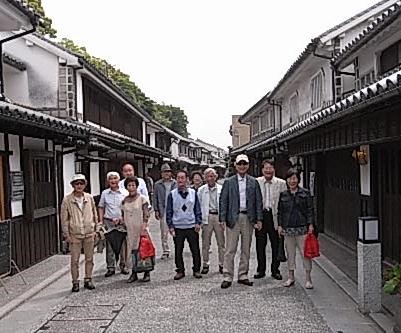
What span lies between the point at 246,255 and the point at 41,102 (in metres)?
10.9

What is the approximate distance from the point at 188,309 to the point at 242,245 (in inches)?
82.4

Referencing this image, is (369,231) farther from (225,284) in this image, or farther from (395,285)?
(225,284)

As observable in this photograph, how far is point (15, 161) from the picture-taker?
11969 millimetres

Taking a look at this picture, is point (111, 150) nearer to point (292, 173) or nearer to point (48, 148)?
point (48, 148)

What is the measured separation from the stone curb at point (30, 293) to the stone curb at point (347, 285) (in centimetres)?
450

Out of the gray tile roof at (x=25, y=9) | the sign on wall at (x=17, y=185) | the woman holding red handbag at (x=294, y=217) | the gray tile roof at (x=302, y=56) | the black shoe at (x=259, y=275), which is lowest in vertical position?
the black shoe at (x=259, y=275)

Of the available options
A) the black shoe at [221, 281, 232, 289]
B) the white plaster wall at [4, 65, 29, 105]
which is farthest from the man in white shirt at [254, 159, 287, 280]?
the white plaster wall at [4, 65, 29, 105]

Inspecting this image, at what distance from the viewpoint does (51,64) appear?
1862cm

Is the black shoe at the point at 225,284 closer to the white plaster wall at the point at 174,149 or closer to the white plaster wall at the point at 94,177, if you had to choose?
the white plaster wall at the point at 94,177

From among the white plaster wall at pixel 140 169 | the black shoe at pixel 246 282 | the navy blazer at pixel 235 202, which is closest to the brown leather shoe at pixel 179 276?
the black shoe at pixel 246 282

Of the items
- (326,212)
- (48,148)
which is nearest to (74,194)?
(48,148)

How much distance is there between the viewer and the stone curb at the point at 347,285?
23.6ft

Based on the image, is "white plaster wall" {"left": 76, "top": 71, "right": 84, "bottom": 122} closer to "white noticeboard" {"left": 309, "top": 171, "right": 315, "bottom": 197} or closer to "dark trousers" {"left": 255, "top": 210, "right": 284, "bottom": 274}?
"white noticeboard" {"left": 309, "top": 171, "right": 315, "bottom": 197}

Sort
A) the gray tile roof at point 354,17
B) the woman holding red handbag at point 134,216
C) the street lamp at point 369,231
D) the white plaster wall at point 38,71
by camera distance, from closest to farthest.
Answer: the street lamp at point 369,231 → the woman holding red handbag at point 134,216 → the gray tile roof at point 354,17 → the white plaster wall at point 38,71
